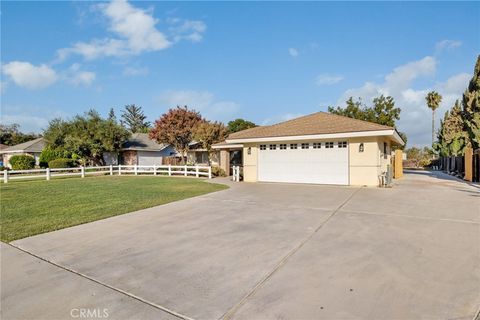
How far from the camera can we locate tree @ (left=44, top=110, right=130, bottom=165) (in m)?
25.6

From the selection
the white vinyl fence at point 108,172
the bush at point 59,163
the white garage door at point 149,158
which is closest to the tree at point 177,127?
the white garage door at point 149,158

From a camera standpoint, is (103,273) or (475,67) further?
(475,67)

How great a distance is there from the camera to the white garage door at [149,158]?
98.3 ft

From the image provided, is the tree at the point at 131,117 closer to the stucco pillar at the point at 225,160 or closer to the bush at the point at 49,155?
the bush at the point at 49,155

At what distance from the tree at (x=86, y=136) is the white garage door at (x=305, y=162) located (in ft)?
59.2

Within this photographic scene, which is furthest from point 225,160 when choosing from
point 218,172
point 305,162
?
point 305,162

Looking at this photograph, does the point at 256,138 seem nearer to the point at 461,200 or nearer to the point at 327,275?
the point at 461,200

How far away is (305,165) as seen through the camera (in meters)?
14.4

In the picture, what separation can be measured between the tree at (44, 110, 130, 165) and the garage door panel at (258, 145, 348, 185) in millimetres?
18083

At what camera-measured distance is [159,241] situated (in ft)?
16.1

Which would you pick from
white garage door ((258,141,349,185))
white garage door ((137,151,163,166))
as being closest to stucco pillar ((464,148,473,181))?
white garage door ((258,141,349,185))

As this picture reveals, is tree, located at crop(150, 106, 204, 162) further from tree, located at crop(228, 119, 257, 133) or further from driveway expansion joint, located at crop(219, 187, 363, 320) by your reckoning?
driveway expansion joint, located at crop(219, 187, 363, 320)

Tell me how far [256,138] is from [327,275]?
12.3 meters

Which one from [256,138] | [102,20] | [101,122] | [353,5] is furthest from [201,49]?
[101,122]
